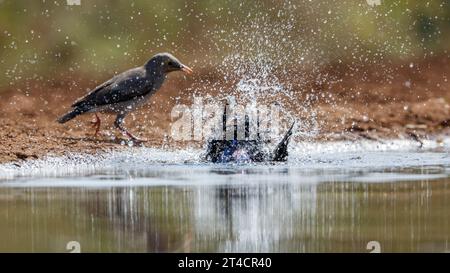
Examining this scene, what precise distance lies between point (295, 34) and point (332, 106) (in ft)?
8.04

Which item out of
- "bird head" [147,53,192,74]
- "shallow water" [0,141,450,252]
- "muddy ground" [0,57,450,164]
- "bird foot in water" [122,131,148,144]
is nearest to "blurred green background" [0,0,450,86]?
"muddy ground" [0,57,450,164]

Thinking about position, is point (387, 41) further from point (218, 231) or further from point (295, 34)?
point (218, 231)

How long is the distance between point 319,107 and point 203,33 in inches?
105

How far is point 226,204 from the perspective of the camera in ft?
29.0

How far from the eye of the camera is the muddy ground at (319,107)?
46.3ft

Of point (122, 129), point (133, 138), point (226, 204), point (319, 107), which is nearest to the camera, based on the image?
point (226, 204)

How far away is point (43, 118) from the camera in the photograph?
1563 cm

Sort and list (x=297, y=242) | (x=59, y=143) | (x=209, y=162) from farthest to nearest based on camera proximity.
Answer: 1. (x=59, y=143)
2. (x=209, y=162)
3. (x=297, y=242)

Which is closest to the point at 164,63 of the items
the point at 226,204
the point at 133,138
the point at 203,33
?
the point at 133,138

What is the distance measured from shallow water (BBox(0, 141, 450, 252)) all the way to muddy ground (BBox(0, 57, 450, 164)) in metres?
1.66

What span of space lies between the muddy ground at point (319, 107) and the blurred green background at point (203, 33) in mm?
263

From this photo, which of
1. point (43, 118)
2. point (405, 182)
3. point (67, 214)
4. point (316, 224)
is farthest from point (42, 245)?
point (43, 118)

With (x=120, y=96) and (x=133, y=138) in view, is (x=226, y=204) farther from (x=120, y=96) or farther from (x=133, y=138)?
(x=120, y=96)

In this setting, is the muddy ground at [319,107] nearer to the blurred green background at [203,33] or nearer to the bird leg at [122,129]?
the bird leg at [122,129]
